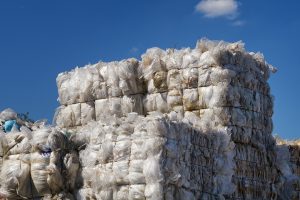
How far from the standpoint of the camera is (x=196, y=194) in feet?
47.9

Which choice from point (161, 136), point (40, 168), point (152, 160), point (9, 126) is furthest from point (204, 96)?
point (9, 126)

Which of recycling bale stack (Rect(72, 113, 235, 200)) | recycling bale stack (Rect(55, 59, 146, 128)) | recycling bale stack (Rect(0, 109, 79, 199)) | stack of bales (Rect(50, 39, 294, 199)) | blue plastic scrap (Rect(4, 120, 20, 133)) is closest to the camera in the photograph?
recycling bale stack (Rect(72, 113, 235, 200))

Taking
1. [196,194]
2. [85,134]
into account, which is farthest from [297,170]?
[85,134]

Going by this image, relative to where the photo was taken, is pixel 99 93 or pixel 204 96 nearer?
pixel 204 96

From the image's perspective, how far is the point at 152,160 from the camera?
13.8 metres

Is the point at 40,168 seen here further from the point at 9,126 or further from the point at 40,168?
the point at 9,126

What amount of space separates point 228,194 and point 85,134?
3.03 m

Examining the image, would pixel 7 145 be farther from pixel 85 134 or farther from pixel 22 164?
pixel 85 134

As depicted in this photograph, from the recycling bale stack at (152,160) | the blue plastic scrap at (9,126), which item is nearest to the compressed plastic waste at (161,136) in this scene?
the recycling bale stack at (152,160)

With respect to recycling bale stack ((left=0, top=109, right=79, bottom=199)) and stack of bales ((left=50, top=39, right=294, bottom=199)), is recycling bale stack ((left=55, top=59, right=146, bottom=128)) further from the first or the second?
recycling bale stack ((left=0, top=109, right=79, bottom=199))

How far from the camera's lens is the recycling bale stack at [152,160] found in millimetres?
13891

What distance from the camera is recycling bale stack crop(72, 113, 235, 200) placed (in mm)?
13891

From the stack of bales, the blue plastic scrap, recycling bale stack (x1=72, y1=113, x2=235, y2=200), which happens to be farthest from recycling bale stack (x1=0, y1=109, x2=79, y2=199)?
the stack of bales

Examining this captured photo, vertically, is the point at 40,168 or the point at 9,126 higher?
the point at 9,126
